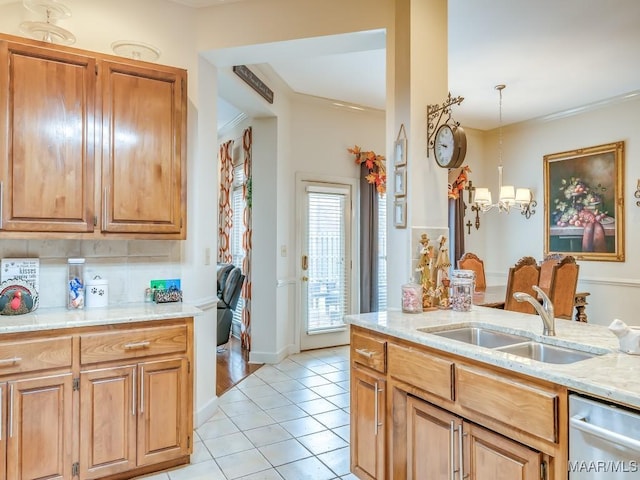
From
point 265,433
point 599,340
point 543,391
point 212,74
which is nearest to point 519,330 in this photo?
point 599,340

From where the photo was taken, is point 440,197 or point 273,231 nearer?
point 440,197

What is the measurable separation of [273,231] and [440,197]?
2276mm

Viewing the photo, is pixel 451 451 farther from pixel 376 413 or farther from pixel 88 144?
pixel 88 144

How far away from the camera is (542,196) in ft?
18.2

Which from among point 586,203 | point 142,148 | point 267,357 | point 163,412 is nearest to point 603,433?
point 163,412

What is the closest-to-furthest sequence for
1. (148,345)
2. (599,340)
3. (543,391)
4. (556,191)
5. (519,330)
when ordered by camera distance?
(543,391), (599,340), (519,330), (148,345), (556,191)

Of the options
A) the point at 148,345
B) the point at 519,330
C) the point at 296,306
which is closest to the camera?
the point at 519,330

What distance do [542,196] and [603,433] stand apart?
5.08m

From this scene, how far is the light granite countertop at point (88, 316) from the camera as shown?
203cm

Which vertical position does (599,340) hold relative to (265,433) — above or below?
above

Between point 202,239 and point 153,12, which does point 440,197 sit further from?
point 153,12

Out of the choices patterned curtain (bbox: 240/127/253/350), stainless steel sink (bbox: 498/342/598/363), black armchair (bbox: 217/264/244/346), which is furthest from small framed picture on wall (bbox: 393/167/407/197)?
black armchair (bbox: 217/264/244/346)

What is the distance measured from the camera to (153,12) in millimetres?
2881

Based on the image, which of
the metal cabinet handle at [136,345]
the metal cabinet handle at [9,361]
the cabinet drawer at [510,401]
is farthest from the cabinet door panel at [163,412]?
the cabinet drawer at [510,401]
